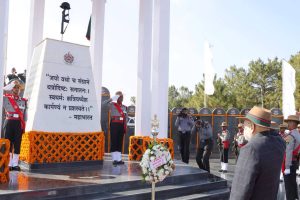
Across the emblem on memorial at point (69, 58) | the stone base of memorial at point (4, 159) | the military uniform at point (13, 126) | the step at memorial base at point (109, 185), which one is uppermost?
the emblem on memorial at point (69, 58)

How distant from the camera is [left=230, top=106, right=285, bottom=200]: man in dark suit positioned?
282 cm

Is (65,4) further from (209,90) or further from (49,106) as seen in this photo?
(209,90)

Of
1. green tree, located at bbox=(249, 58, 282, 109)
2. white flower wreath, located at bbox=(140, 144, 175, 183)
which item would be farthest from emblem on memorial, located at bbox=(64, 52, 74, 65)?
green tree, located at bbox=(249, 58, 282, 109)

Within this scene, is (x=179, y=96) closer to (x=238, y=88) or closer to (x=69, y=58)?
(x=238, y=88)

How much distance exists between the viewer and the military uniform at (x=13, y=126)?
7.89m

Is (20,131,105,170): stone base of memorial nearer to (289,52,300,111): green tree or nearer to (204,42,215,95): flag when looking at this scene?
(204,42,215,95): flag

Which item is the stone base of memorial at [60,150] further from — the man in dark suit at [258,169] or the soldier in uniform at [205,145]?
the man in dark suit at [258,169]

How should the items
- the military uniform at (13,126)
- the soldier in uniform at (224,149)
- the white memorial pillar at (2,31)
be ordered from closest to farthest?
the white memorial pillar at (2,31)
the military uniform at (13,126)
the soldier in uniform at (224,149)

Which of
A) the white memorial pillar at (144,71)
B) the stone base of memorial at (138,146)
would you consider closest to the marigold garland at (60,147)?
the stone base of memorial at (138,146)

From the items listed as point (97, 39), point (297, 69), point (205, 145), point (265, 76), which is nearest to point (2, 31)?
point (97, 39)

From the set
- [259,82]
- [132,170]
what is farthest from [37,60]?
[259,82]

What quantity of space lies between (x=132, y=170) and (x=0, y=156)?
3.08 m

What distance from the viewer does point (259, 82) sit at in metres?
50.1

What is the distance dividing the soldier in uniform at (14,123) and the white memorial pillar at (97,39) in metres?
3.90
